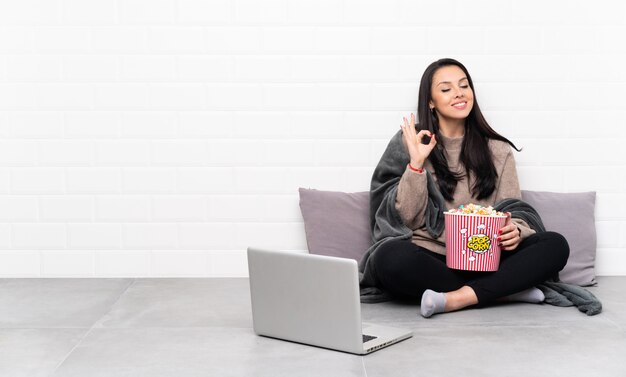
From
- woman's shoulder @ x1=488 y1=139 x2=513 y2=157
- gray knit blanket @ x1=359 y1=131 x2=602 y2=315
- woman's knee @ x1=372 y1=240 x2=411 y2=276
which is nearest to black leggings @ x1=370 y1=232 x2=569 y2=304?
woman's knee @ x1=372 y1=240 x2=411 y2=276

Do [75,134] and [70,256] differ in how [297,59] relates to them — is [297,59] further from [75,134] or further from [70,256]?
[70,256]

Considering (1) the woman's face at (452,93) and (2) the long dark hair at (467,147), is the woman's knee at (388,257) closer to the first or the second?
(2) the long dark hair at (467,147)

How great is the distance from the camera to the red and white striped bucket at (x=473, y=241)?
310cm

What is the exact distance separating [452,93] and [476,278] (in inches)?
31.1

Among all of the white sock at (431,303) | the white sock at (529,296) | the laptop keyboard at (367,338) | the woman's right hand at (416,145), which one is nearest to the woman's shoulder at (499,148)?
the woman's right hand at (416,145)

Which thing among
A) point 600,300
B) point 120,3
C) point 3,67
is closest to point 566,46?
point 600,300

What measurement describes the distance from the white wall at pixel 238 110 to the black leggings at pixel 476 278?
67cm

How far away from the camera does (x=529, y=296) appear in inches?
132

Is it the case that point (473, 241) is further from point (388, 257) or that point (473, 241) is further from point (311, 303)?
point (311, 303)

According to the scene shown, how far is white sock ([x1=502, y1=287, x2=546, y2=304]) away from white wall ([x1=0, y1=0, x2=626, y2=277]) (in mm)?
695

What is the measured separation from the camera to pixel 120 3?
3783mm

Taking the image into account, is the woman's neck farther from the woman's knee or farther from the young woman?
the woman's knee

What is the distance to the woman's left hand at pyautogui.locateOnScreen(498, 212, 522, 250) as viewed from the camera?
10.5ft

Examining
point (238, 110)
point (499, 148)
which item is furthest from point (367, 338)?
point (238, 110)
